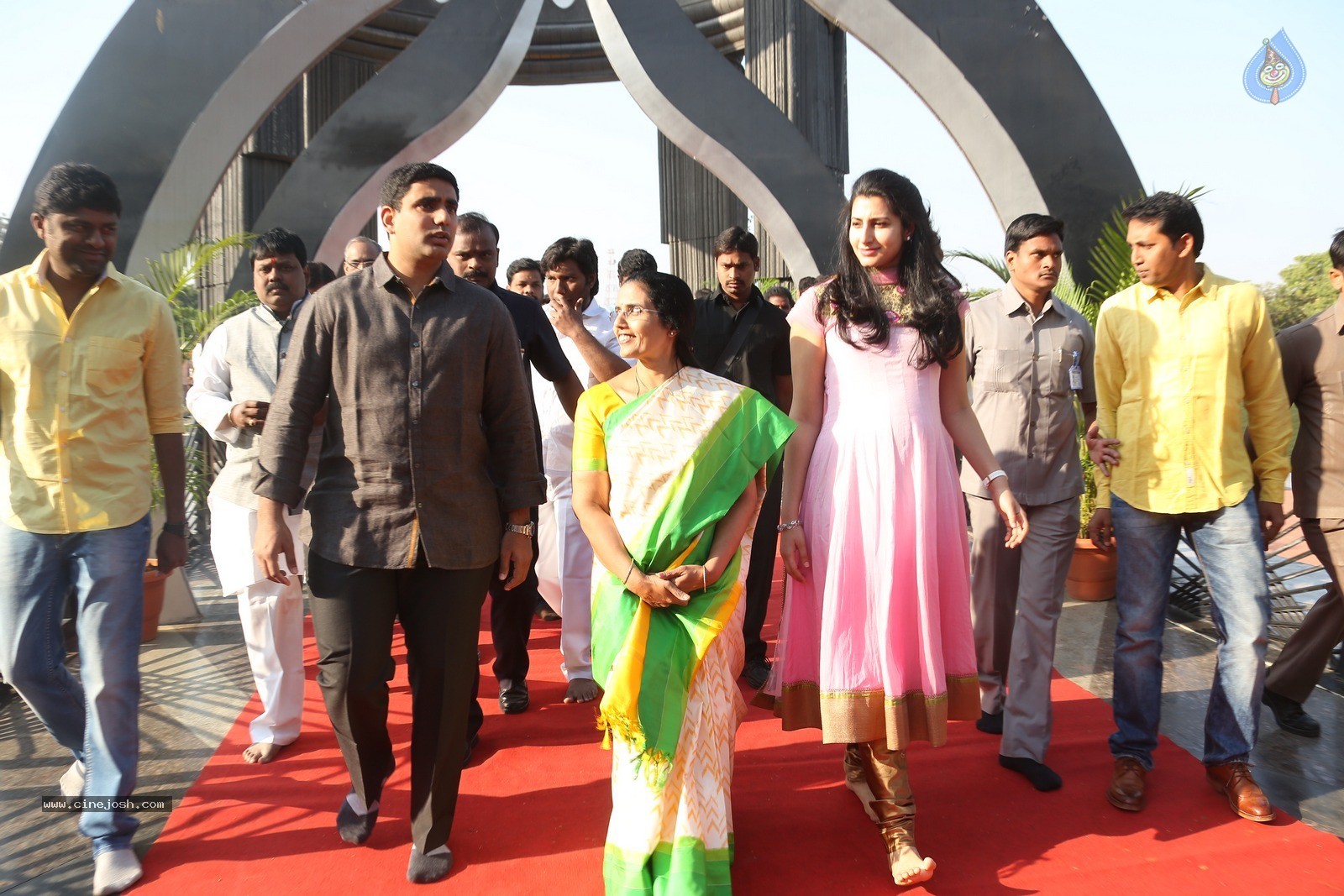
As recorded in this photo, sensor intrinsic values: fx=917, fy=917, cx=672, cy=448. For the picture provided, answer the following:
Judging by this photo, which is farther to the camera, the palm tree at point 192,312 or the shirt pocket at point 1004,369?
the palm tree at point 192,312

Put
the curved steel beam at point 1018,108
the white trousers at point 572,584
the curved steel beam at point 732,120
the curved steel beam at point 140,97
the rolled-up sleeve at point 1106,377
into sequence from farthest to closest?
1. the curved steel beam at point 732,120
2. the curved steel beam at point 140,97
3. the curved steel beam at point 1018,108
4. the white trousers at point 572,584
5. the rolled-up sleeve at point 1106,377

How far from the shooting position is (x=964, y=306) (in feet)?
8.98

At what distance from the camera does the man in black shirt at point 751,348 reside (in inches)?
162

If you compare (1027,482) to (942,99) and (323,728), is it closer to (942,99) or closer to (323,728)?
(323,728)

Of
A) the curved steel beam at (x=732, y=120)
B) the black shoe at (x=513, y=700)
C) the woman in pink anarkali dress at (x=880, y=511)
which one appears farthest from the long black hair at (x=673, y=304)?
the curved steel beam at (x=732, y=120)

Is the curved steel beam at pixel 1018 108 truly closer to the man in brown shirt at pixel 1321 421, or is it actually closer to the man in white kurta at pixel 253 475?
the man in brown shirt at pixel 1321 421

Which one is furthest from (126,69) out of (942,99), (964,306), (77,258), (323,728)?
(964,306)

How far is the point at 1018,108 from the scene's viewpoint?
6008mm

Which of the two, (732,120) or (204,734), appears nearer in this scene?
(204,734)

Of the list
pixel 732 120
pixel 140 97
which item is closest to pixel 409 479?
pixel 140 97

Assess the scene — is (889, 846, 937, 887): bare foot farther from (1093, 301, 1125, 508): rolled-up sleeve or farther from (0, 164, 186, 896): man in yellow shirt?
(0, 164, 186, 896): man in yellow shirt

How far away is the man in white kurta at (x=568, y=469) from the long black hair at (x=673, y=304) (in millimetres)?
760

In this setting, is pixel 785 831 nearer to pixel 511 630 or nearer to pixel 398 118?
pixel 511 630

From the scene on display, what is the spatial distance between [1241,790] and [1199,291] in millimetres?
1570
